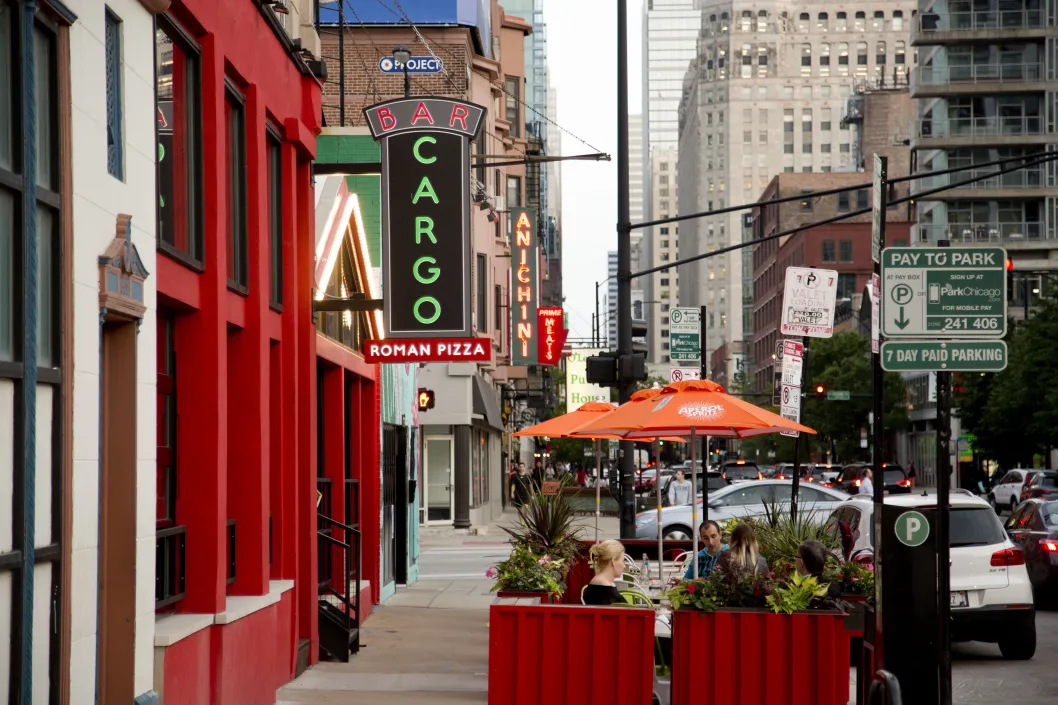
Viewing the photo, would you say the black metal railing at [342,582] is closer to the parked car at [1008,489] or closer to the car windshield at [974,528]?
the car windshield at [974,528]

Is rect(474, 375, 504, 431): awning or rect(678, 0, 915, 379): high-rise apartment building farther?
rect(678, 0, 915, 379): high-rise apartment building

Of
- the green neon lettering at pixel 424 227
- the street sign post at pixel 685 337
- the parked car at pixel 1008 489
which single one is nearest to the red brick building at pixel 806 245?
the parked car at pixel 1008 489

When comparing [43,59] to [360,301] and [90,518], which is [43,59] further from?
[360,301]

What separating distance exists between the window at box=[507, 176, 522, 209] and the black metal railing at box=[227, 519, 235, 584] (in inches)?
1602

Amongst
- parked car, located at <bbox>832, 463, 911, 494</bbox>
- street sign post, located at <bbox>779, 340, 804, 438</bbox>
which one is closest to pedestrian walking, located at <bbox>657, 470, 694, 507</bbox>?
parked car, located at <bbox>832, 463, 911, 494</bbox>

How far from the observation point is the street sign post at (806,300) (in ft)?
62.2

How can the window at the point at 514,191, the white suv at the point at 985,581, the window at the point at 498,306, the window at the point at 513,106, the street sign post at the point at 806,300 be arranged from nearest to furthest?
the white suv at the point at 985,581, the street sign post at the point at 806,300, the window at the point at 498,306, the window at the point at 514,191, the window at the point at 513,106

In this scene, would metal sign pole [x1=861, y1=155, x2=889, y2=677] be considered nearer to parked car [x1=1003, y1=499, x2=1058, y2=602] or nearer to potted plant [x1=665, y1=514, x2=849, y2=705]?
potted plant [x1=665, y1=514, x2=849, y2=705]

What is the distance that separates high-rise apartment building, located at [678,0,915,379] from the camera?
19038cm

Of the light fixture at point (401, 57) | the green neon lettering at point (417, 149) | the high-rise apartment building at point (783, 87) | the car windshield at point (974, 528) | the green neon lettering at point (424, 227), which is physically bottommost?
the car windshield at point (974, 528)

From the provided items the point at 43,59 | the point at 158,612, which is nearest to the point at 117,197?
the point at 43,59

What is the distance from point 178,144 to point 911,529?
5383 mm

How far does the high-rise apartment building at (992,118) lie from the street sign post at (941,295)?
76.2 metres

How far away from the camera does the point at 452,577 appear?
26062mm
